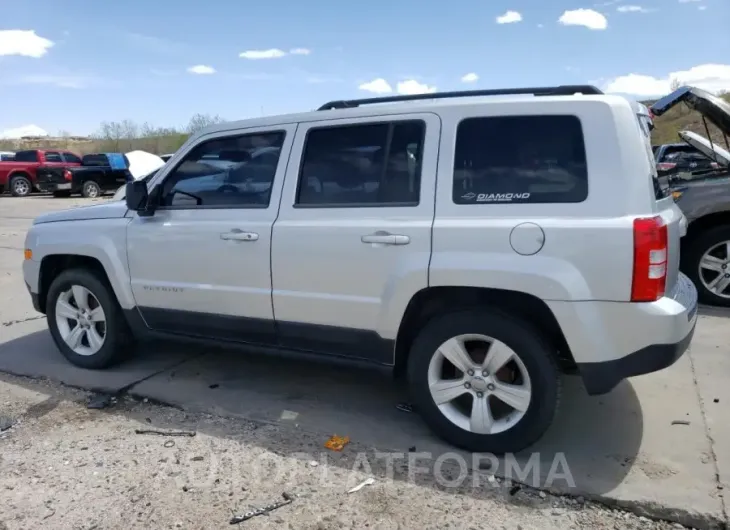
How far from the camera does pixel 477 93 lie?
3611mm

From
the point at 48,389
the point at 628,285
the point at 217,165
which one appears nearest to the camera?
the point at 628,285

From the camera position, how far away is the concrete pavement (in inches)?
120

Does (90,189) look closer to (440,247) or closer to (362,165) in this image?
(362,165)

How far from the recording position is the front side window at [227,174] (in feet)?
12.8

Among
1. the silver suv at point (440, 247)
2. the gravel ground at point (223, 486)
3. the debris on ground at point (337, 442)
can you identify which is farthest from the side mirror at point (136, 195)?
the debris on ground at point (337, 442)

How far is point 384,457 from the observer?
11.0 feet

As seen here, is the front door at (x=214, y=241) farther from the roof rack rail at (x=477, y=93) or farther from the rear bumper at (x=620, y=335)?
the rear bumper at (x=620, y=335)

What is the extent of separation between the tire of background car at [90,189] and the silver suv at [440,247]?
1995cm

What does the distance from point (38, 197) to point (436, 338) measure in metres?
24.3

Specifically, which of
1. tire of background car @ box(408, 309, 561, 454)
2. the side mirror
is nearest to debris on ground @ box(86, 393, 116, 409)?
the side mirror

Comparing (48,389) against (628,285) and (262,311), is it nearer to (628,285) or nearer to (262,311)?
(262,311)

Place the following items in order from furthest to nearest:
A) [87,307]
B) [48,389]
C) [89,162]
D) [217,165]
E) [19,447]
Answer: [89,162] → [87,307] → [48,389] → [217,165] → [19,447]

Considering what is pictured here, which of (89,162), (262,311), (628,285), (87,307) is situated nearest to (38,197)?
(89,162)

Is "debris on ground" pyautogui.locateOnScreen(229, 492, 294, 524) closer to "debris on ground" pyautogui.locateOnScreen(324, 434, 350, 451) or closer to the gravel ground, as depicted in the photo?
the gravel ground
